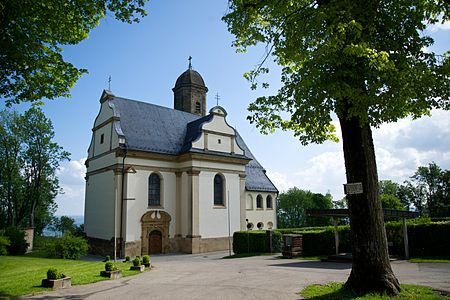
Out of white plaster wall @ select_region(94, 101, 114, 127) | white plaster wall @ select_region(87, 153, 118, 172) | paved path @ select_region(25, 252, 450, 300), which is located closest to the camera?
paved path @ select_region(25, 252, 450, 300)

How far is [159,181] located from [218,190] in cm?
547

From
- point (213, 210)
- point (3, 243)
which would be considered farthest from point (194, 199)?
point (3, 243)

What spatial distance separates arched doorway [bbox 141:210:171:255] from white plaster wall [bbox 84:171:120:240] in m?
2.28

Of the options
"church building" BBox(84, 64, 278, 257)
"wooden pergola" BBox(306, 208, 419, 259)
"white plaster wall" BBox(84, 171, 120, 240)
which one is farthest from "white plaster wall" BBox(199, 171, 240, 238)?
"wooden pergola" BBox(306, 208, 419, 259)

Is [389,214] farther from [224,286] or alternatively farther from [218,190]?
[218,190]

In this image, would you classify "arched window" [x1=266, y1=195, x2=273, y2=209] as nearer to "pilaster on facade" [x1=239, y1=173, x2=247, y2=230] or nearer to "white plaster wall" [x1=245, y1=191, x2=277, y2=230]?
"white plaster wall" [x1=245, y1=191, x2=277, y2=230]

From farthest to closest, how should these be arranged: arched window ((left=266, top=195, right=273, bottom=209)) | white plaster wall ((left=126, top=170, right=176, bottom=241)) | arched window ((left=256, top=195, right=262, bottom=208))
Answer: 1. arched window ((left=266, top=195, right=273, bottom=209))
2. arched window ((left=256, top=195, right=262, bottom=208))
3. white plaster wall ((left=126, top=170, right=176, bottom=241))

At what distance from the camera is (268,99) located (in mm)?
9320

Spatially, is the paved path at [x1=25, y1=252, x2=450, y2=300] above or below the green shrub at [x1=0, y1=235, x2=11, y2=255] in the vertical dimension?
below

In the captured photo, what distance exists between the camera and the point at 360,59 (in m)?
7.69

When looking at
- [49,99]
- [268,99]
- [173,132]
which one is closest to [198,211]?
[173,132]

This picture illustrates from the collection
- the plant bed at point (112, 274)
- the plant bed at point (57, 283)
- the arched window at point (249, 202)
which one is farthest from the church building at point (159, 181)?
the plant bed at point (57, 283)

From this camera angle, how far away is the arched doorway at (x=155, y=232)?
2697 centimetres

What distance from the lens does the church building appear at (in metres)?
26.8
